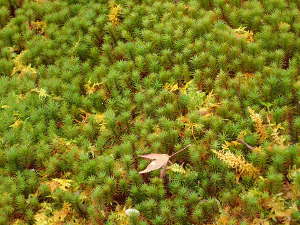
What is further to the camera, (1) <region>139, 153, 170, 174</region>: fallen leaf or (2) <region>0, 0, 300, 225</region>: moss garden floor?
(1) <region>139, 153, 170, 174</region>: fallen leaf

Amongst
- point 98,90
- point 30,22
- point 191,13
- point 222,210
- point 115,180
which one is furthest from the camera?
point 30,22

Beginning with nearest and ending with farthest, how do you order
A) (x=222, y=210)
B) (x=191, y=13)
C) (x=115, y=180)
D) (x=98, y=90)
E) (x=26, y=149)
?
(x=222, y=210), (x=115, y=180), (x=26, y=149), (x=98, y=90), (x=191, y=13)

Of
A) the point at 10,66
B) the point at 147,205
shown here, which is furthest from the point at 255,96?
the point at 10,66

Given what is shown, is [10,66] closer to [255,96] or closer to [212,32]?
[212,32]

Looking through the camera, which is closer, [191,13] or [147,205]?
[147,205]

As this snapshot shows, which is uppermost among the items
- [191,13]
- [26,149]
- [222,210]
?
[191,13]

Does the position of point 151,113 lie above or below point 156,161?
above

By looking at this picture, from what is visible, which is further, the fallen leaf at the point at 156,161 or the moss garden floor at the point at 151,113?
the fallen leaf at the point at 156,161

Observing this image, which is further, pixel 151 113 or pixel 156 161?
pixel 151 113
